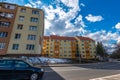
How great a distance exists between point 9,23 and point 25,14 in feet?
16.8

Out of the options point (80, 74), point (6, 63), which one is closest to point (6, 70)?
point (6, 63)

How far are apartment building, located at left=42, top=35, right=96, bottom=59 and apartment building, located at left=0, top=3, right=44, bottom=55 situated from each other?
50085mm

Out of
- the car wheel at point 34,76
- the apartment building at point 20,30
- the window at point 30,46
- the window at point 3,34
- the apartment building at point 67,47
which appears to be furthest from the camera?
the apartment building at point 67,47

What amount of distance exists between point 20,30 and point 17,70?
93.7ft

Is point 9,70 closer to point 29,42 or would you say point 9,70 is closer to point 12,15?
point 29,42

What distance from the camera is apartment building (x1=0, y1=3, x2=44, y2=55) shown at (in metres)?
33.5

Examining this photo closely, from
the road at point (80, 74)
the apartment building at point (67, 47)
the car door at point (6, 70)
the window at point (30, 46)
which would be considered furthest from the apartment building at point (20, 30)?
the apartment building at point (67, 47)

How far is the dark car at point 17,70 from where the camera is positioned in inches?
336

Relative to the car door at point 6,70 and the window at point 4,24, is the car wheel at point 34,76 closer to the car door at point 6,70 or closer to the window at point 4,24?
the car door at point 6,70

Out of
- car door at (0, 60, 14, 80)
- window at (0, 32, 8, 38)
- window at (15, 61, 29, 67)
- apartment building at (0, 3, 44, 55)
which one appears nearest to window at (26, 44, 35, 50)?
apartment building at (0, 3, 44, 55)

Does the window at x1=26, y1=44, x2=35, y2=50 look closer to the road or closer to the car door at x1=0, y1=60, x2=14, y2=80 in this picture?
the road

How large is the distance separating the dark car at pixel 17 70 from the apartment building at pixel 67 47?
252 ft

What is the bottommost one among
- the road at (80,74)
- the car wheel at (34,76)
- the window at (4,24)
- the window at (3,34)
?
the road at (80,74)

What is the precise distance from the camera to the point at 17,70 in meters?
8.73
